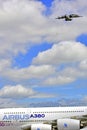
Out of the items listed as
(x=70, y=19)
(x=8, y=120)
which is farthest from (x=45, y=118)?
(x=70, y=19)

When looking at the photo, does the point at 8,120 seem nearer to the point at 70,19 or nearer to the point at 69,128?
the point at 69,128

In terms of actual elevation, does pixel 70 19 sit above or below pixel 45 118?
above

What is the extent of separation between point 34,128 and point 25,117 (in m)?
6.72

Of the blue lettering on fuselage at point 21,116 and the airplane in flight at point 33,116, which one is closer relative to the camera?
the airplane in flight at point 33,116

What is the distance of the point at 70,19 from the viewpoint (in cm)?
4306

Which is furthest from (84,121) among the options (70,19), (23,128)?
(70,19)

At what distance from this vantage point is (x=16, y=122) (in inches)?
2554

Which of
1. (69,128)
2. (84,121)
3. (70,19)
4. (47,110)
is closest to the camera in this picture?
(70,19)

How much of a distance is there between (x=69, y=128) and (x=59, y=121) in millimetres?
1756

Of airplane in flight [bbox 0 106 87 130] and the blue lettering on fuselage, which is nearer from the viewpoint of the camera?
airplane in flight [bbox 0 106 87 130]

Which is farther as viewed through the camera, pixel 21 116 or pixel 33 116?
pixel 33 116

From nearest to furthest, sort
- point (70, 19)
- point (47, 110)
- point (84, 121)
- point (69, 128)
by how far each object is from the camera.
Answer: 1. point (70, 19)
2. point (69, 128)
3. point (84, 121)
4. point (47, 110)

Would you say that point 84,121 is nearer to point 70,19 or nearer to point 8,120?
point 8,120

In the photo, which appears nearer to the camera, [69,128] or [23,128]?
[69,128]
